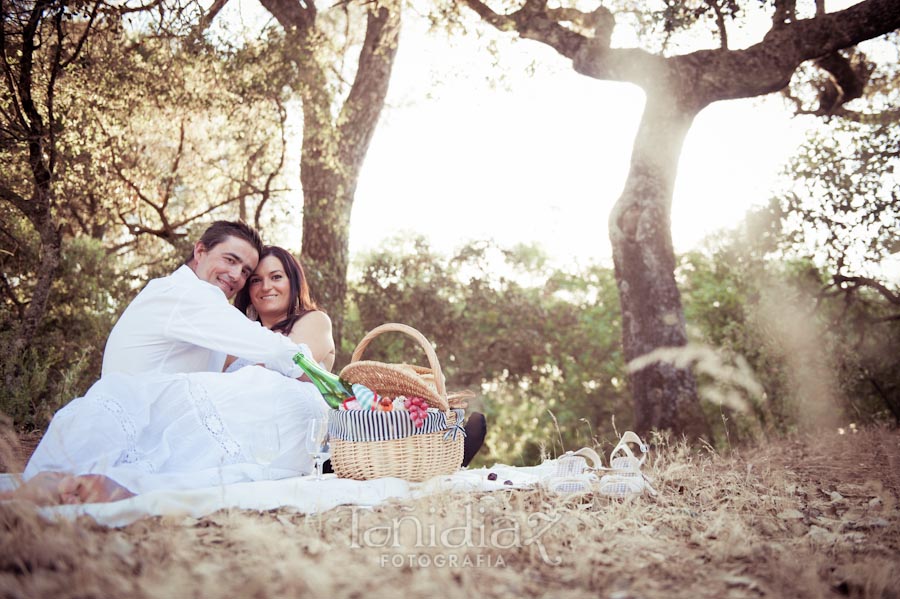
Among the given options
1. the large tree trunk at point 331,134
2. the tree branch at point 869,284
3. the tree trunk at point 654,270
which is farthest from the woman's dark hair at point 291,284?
the tree branch at point 869,284

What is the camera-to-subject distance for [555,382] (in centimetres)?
1109

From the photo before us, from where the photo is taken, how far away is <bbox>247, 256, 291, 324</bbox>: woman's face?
503cm

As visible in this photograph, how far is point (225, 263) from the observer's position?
4555mm

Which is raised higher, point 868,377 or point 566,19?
point 566,19

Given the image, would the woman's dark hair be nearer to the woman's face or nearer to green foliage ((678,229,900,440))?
the woman's face

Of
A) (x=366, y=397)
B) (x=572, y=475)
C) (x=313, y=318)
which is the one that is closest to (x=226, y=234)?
(x=313, y=318)

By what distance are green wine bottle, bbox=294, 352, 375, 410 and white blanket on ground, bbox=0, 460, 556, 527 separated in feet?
1.40

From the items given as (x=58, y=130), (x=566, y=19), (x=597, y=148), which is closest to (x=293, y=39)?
(x=58, y=130)

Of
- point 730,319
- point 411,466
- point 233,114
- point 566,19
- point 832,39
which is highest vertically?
point 566,19

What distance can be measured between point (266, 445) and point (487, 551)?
5.52 feet

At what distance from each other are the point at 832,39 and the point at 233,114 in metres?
6.20

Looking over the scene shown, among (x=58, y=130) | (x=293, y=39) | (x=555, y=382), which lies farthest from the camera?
(x=555, y=382)

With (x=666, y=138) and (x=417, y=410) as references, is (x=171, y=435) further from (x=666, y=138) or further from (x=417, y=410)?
(x=666, y=138)

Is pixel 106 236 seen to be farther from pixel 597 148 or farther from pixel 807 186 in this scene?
pixel 807 186
